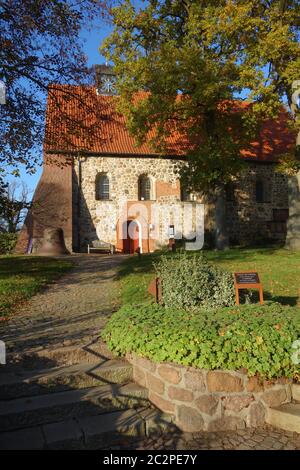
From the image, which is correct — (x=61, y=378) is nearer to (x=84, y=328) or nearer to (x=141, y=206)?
(x=84, y=328)

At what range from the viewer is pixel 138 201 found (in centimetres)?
2361

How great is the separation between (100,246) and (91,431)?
19154mm

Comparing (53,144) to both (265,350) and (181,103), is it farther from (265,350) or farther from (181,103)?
(265,350)

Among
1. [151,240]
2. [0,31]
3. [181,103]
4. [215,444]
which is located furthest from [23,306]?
[151,240]

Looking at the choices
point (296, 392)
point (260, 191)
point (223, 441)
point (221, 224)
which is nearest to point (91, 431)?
point (223, 441)

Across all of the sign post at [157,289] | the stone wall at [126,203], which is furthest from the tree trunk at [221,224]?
the sign post at [157,289]

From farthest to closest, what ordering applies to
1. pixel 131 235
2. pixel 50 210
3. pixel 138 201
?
pixel 138 201 → pixel 131 235 → pixel 50 210

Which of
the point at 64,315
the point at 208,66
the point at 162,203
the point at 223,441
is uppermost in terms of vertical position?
the point at 208,66

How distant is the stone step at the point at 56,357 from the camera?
192 inches

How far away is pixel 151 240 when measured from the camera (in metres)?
23.3

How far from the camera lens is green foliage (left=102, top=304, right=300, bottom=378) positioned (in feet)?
13.6

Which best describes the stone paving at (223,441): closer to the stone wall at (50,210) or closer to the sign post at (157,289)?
the sign post at (157,289)

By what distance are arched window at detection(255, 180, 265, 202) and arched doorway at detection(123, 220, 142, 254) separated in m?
8.30

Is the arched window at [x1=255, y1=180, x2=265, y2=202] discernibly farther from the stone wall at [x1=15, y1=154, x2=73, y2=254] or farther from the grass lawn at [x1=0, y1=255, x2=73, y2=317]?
the grass lawn at [x1=0, y1=255, x2=73, y2=317]
